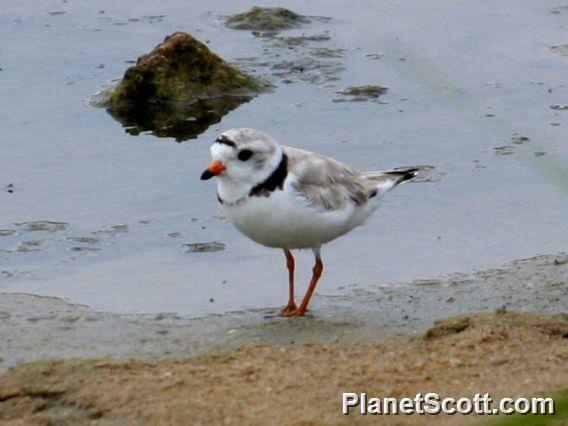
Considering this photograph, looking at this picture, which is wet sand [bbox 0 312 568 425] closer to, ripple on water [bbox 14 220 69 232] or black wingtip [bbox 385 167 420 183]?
black wingtip [bbox 385 167 420 183]

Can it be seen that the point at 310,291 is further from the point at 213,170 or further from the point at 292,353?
the point at 292,353

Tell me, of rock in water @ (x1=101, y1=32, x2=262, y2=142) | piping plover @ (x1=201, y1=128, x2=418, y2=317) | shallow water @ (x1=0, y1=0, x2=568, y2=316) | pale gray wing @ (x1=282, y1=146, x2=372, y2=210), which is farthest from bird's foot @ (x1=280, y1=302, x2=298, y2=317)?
rock in water @ (x1=101, y1=32, x2=262, y2=142)

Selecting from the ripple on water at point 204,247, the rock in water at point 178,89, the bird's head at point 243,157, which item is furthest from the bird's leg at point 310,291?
the rock in water at point 178,89

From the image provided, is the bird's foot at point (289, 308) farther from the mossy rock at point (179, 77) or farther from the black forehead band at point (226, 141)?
the mossy rock at point (179, 77)

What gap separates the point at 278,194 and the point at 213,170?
30 centimetres

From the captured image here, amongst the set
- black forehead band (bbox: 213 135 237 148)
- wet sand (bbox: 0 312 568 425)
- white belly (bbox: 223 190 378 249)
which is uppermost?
black forehead band (bbox: 213 135 237 148)

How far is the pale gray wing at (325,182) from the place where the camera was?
5539 millimetres

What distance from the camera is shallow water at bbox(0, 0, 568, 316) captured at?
6.26 meters

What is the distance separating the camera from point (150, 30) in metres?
9.73

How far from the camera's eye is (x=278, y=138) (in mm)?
7676

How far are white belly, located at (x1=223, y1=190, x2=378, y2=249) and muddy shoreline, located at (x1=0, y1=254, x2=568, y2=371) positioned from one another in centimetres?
35

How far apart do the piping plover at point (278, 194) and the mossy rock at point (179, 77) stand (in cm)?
300

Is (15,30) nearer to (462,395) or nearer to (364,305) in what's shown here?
(364,305)

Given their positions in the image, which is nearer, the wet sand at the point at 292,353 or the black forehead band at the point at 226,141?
the wet sand at the point at 292,353
